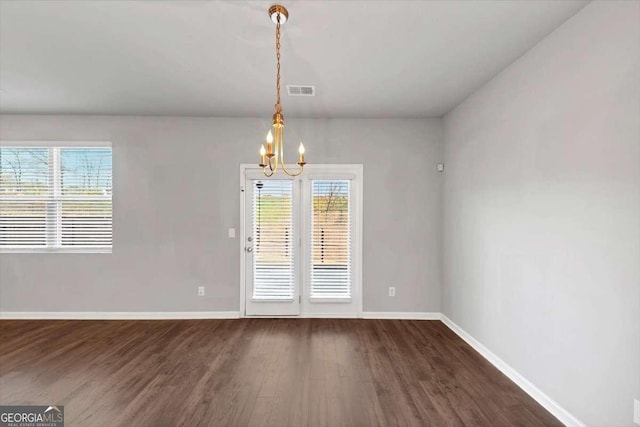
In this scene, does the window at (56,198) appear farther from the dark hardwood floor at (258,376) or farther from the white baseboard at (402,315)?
the white baseboard at (402,315)

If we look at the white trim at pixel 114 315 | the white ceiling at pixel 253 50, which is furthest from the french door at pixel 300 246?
the white ceiling at pixel 253 50

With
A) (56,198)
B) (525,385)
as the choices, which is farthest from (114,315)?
(525,385)

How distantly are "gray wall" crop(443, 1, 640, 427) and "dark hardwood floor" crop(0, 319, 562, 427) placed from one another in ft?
1.41

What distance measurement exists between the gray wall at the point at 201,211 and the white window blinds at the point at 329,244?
0.30m

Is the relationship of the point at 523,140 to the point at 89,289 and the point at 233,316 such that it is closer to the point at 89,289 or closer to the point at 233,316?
the point at 233,316

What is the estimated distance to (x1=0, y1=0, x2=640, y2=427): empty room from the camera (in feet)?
6.46

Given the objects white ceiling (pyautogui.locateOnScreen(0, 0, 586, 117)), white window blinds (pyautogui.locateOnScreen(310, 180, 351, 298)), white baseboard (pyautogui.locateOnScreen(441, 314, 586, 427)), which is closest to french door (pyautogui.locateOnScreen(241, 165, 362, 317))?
white window blinds (pyautogui.locateOnScreen(310, 180, 351, 298))

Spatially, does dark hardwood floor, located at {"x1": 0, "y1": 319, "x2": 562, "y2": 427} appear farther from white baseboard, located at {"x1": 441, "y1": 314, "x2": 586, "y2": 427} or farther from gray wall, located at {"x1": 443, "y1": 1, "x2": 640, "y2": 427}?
gray wall, located at {"x1": 443, "y1": 1, "x2": 640, "y2": 427}

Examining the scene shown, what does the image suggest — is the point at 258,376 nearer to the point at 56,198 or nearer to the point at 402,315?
the point at 402,315

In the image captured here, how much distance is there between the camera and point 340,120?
4211 millimetres

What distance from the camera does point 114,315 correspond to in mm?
4121

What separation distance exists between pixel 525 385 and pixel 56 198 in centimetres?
582

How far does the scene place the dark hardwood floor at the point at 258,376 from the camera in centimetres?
217

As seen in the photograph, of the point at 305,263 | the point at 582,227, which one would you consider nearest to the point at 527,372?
the point at 582,227
